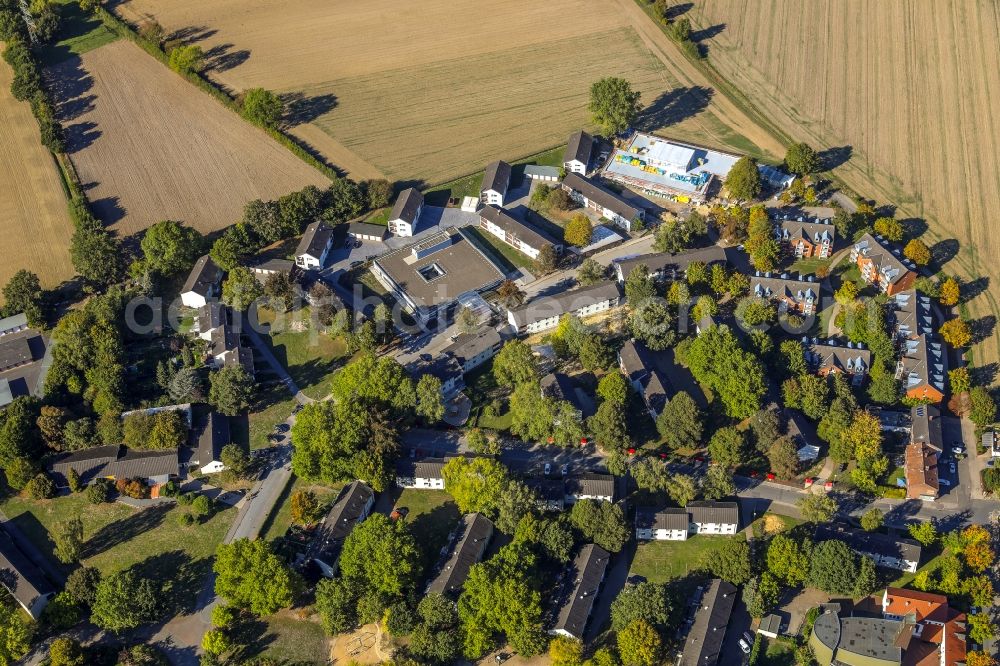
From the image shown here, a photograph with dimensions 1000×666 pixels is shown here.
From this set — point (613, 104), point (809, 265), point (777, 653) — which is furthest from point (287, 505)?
point (613, 104)

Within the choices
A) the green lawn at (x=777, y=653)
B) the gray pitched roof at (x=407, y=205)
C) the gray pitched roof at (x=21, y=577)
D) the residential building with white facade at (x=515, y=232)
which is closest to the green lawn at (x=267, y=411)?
the gray pitched roof at (x=21, y=577)

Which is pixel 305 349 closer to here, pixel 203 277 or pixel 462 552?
pixel 203 277

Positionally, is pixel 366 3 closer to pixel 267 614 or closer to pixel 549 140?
pixel 549 140

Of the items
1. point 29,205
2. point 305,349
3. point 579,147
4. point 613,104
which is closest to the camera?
point 305,349

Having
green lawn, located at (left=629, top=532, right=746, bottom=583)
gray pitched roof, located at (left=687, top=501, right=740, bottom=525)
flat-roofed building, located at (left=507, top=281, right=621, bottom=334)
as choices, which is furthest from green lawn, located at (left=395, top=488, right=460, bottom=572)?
flat-roofed building, located at (left=507, top=281, right=621, bottom=334)

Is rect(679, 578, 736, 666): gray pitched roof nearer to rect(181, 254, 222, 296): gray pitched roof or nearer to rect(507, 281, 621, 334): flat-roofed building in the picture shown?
rect(507, 281, 621, 334): flat-roofed building

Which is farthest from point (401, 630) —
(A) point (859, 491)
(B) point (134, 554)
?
(A) point (859, 491)
